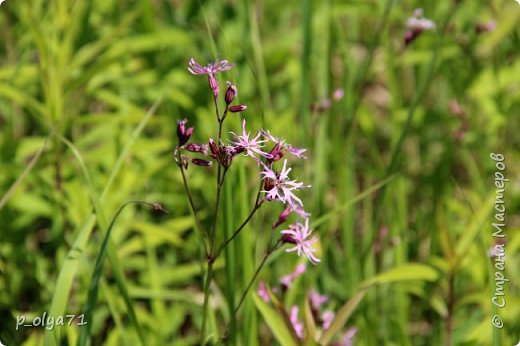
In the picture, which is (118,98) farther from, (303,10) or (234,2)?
(234,2)

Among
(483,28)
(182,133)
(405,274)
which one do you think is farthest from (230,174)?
(483,28)

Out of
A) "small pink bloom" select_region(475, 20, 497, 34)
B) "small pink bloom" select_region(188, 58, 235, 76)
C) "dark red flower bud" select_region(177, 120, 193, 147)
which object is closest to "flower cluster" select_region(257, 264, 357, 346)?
"dark red flower bud" select_region(177, 120, 193, 147)

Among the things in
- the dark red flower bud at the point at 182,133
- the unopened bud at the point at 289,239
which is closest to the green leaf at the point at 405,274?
the unopened bud at the point at 289,239

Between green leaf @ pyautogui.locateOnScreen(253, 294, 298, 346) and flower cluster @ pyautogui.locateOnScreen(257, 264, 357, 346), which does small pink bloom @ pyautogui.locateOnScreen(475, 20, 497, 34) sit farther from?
green leaf @ pyautogui.locateOnScreen(253, 294, 298, 346)

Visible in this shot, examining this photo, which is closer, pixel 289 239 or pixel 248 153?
pixel 248 153

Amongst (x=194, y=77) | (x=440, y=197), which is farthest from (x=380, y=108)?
(x=440, y=197)

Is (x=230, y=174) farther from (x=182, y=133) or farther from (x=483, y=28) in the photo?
(x=483, y=28)

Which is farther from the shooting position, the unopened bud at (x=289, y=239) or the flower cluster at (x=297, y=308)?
the flower cluster at (x=297, y=308)

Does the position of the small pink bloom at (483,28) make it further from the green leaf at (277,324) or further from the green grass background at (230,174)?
the green leaf at (277,324)
